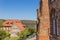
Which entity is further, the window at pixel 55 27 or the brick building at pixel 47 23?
the brick building at pixel 47 23

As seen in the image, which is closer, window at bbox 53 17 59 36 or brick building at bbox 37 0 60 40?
window at bbox 53 17 59 36

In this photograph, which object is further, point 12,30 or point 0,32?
point 12,30

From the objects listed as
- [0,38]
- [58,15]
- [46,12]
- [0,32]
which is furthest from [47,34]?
[0,32]

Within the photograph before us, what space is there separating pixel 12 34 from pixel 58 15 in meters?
66.8

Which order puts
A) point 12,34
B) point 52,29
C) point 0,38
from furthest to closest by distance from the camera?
point 12,34 < point 0,38 < point 52,29

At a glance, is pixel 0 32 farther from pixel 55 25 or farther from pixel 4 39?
pixel 55 25

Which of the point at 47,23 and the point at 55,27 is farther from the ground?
the point at 47,23

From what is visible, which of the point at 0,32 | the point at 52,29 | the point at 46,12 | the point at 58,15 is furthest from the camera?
the point at 0,32

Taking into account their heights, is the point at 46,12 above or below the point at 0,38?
above

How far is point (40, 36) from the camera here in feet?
56.5

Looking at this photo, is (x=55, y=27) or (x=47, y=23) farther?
(x=47, y=23)

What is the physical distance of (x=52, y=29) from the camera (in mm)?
14203

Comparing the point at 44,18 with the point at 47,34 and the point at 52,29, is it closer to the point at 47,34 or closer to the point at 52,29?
the point at 47,34

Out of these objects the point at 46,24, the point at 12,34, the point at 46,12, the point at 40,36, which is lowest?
the point at 12,34
